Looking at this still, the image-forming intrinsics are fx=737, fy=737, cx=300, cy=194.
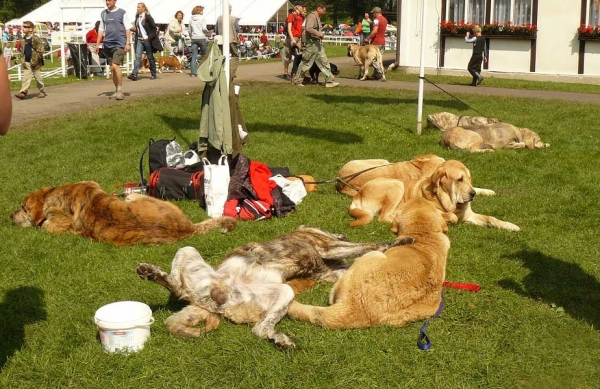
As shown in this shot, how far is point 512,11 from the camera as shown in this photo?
2498cm

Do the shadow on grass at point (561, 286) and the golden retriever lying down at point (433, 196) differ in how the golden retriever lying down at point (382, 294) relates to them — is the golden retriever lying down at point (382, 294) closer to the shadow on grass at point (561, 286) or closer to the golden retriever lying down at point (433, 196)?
the shadow on grass at point (561, 286)

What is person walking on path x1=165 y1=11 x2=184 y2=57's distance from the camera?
94.2ft

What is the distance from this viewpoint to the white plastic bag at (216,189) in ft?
26.7

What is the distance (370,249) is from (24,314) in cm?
277

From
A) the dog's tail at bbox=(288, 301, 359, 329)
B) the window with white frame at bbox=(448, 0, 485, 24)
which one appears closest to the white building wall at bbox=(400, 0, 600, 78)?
the window with white frame at bbox=(448, 0, 485, 24)

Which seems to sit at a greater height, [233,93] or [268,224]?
[233,93]

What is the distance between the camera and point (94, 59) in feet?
78.7

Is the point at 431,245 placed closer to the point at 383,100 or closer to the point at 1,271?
the point at 1,271

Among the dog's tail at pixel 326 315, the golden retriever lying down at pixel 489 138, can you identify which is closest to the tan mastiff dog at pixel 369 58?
the golden retriever lying down at pixel 489 138

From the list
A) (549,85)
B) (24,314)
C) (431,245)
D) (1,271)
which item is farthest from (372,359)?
(549,85)

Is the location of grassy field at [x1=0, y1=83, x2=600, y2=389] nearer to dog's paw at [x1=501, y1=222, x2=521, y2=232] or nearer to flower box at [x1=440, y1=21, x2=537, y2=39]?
dog's paw at [x1=501, y1=222, x2=521, y2=232]

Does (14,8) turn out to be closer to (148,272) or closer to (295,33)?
(295,33)

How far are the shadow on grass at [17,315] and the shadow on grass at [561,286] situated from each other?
12.1ft

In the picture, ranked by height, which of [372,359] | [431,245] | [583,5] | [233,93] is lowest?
[372,359]
